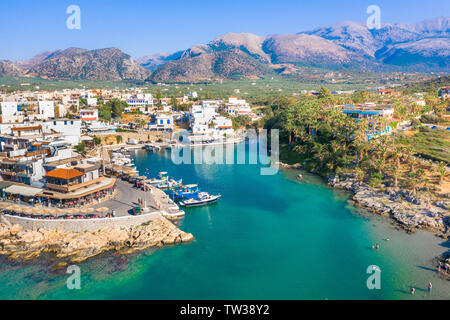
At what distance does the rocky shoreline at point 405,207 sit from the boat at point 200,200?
18.4m

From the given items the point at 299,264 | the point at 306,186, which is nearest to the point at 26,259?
the point at 299,264

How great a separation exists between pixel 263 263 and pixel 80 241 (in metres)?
16.4

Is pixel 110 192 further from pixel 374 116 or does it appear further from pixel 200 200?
pixel 374 116

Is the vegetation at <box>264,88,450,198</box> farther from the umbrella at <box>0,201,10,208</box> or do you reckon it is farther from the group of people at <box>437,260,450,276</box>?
the umbrella at <box>0,201,10,208</box>

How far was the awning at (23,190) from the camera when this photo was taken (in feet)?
114

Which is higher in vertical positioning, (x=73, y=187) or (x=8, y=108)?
(x=8, y=108)

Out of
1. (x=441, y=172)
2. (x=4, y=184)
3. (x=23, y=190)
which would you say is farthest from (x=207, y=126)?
(x=441, y=172)

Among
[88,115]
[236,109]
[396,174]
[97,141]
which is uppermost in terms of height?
[236,109]

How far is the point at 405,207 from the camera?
125ft

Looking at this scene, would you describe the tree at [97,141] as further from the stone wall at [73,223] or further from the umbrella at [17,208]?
the stone wall at [73,223]

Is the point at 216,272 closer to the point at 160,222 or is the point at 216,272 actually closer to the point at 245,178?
the point at 160,222

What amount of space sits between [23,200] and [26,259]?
9.97 metres

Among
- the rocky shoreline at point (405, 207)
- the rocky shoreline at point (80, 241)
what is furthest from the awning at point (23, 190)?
the rocky shoreline at point (405, 207)
